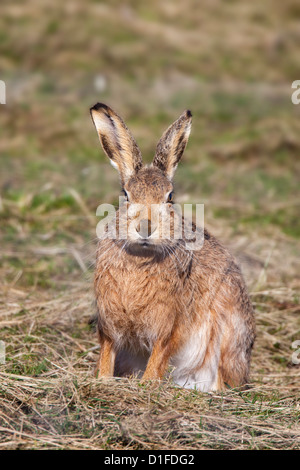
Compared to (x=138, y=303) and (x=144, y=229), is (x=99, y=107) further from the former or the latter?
(x=138, y=303)

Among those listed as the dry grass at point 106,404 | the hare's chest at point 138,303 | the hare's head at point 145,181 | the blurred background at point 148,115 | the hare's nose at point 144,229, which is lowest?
the dry grass at point 106,404

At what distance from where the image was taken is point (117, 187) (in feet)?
31.4

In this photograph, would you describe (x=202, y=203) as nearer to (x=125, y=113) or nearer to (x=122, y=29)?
(x=125, y=113)

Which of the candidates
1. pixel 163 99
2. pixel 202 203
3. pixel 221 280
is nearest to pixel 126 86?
pixel 163 99

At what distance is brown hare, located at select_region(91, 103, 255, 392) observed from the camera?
174 inches

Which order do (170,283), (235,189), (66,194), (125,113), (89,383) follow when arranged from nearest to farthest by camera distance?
(89,383), (170,283), (66,194), (235,189), (125,113)

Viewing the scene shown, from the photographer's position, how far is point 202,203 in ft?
29.9

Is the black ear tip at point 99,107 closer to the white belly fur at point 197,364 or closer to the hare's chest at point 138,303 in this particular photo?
the hare's chest at point 138,303

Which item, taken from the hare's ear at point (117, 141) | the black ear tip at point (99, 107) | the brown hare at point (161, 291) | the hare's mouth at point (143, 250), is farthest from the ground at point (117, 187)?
the black ear tip at point (99, 107)

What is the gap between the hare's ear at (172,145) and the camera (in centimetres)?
466

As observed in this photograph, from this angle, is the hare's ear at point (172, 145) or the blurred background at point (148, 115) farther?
the blurred background at point (148, 115)

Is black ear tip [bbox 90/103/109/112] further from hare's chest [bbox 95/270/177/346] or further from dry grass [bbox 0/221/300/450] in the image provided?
dry grass [bbox 0/221/300/450]
